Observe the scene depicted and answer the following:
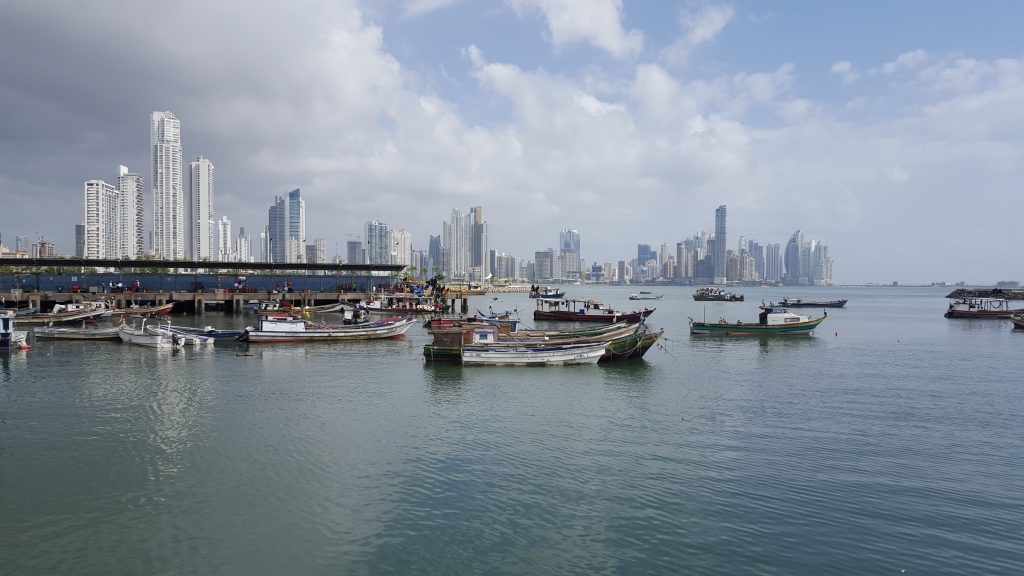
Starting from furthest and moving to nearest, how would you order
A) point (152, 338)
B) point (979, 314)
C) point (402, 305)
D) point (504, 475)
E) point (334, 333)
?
point (402, 305), point (979, 314), point (334, 333), point (152, 338), point (504, 475)

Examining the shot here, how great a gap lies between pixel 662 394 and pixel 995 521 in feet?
52.3

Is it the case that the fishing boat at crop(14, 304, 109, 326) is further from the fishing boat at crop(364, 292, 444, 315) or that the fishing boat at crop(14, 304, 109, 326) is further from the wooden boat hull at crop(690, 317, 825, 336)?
the wooden boat hull at crop(690, 317, 825, 336)

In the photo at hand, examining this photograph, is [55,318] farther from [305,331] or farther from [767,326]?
[767,326]

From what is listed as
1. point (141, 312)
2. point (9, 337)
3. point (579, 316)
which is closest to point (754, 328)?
point (579, 316)

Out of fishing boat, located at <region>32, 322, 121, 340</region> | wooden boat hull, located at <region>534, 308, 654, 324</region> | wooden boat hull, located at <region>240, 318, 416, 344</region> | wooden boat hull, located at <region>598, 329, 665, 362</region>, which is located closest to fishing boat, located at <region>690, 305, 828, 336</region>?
wooden boat hull, located at <region>534, 308, 654, 324</region>

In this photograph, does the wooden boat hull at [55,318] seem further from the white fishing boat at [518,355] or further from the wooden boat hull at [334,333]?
the white fishing boat at [518,355]

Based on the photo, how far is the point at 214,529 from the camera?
540 inches

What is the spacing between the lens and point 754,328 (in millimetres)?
58969

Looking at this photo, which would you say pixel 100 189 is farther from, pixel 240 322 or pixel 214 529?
pixel 214 529

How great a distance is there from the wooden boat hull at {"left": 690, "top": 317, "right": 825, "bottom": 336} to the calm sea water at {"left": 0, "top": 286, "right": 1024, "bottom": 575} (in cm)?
2534

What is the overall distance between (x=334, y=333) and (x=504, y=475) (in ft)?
116

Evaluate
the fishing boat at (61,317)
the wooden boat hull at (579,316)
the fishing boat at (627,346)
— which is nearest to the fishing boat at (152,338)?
the fishing boat at (61,317)

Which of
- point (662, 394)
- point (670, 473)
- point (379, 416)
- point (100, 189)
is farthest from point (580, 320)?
point (100, 189)

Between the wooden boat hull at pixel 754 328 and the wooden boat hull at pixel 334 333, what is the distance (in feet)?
99.8
